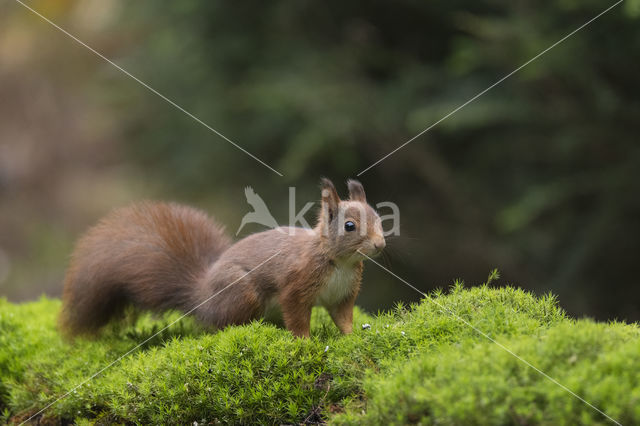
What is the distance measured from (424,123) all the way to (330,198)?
3.69m

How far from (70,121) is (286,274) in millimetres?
15789

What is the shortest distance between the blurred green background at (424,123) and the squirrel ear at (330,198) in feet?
10.3

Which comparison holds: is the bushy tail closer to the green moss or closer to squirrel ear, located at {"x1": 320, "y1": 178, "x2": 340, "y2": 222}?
the green moss

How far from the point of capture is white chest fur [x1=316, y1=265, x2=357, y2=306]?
15.0ft

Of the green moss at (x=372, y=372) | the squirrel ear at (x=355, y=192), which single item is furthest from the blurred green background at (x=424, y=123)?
the green moss at (x=372, y=372)

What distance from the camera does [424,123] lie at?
312 inches

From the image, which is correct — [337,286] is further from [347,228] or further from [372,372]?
[372,372]

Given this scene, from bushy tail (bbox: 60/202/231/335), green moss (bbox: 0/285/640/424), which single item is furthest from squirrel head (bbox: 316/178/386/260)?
bushy tail (bbox: 60/202/231/335)

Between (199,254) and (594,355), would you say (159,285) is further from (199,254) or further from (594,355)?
(594,355)

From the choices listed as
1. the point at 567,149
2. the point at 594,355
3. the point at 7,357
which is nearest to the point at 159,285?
the point at 7,357

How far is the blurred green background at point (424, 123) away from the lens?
7.39 metres

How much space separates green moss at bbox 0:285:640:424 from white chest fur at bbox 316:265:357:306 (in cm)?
23

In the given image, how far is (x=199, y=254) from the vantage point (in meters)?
5.22

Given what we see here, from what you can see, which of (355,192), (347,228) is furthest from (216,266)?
(355,192)
